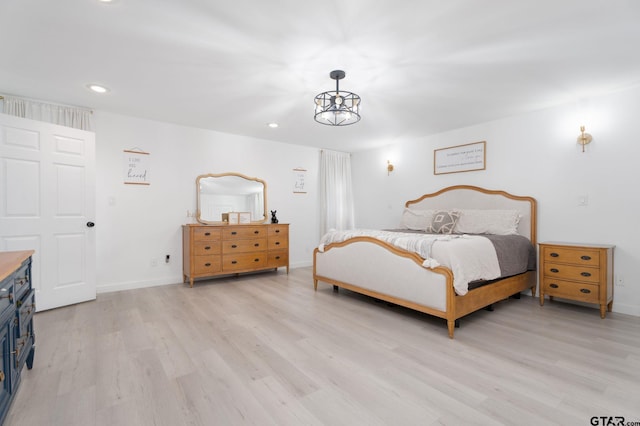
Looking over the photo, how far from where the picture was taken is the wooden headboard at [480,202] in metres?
3.79

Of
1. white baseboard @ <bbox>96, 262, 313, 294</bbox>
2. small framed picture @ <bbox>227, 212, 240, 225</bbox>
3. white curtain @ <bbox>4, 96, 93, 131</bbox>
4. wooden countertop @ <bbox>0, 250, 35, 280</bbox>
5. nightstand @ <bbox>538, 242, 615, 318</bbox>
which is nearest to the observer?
wooden countertop @ <bbox>0, 250, 35, 280</bbox>

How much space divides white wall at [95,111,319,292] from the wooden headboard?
9.25ft

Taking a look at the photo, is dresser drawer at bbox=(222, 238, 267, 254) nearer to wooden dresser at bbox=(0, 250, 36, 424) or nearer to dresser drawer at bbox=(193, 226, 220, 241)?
dresser drawer at bbox=(193, 226, 220, 241)

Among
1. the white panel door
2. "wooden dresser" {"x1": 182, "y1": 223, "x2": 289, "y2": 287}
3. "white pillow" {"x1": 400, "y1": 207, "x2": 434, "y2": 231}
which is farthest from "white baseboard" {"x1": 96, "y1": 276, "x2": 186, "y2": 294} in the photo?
"white pillow" {"x1": 400, "y1": 207, "x2": 434, "y2": 231}

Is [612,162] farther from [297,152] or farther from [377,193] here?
[297,152]

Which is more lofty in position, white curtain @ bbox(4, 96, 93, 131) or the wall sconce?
white curtain @ bbox(4, 96, 93, 131)

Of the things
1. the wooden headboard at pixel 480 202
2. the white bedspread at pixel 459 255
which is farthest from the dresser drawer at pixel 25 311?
the wooden headboard at pixel 480 202

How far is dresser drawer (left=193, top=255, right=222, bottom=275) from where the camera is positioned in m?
4.15

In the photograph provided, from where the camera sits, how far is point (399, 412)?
154 cm

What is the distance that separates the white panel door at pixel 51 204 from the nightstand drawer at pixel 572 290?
16.8ft

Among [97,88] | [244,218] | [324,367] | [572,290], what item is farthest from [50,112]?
[572,290]

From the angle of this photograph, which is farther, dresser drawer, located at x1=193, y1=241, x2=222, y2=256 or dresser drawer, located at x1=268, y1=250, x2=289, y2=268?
dresser drawer, located at x1=268, y1=250, x2=289, y2=268

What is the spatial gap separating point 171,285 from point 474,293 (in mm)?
3828

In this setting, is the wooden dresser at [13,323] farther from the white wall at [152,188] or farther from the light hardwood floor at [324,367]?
the white wall at [152,188]
